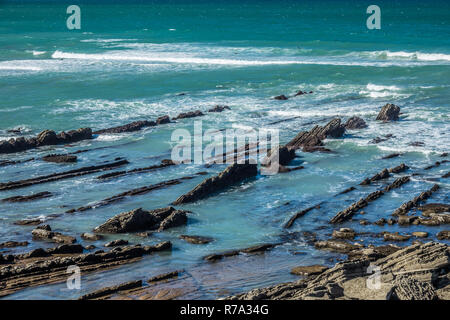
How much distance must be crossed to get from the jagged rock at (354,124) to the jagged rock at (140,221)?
1722cm

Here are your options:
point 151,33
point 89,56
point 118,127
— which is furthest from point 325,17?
point 118,127

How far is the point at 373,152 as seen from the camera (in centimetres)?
3225

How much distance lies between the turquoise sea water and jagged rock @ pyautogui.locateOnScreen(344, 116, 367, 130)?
0.69 metres

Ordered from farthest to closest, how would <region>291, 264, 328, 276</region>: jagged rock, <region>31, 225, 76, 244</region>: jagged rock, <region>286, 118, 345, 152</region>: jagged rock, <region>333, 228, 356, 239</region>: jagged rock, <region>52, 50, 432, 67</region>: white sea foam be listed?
<region>52, 50, 432, 67</region>: white sea foam, <region>286, 118, 345, 152</region>: jagged rock, <region>333, 228, 356, 239</region>: jagged rock, <region>31, 225, 76, 244</region>: jagged rock, <region>291, 264, 328, 276</region>: jagged rock

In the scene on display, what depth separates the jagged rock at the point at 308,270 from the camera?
1758cm

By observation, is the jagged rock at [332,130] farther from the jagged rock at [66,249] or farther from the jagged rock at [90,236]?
the jagged rock at [66,249]

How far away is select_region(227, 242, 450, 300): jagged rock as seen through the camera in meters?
14.1

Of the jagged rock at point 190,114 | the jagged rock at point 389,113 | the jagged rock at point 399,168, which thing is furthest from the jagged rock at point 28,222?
the jagged rock at point 389,113

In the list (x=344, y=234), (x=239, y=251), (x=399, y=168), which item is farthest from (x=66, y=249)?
(x=399, y=168)

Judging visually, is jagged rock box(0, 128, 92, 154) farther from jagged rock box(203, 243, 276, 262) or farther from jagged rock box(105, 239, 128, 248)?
jagged rock box(203, 243, 276, 262)

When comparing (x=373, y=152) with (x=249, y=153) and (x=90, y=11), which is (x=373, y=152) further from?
(x=90, y=11)

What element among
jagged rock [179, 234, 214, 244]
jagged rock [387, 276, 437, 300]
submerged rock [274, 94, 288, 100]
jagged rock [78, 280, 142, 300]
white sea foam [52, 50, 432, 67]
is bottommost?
jagged rock [179, 234, 214, 244]

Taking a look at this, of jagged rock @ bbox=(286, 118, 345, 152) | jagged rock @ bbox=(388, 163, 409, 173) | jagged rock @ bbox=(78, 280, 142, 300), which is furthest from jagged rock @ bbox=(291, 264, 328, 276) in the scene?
jagged rock @ bbox=(286, 118, 345, 152)

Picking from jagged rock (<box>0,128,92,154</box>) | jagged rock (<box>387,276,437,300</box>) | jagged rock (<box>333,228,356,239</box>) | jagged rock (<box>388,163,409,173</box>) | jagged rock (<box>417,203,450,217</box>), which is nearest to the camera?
jagged rock (<box>387,276,437,300</box>)
